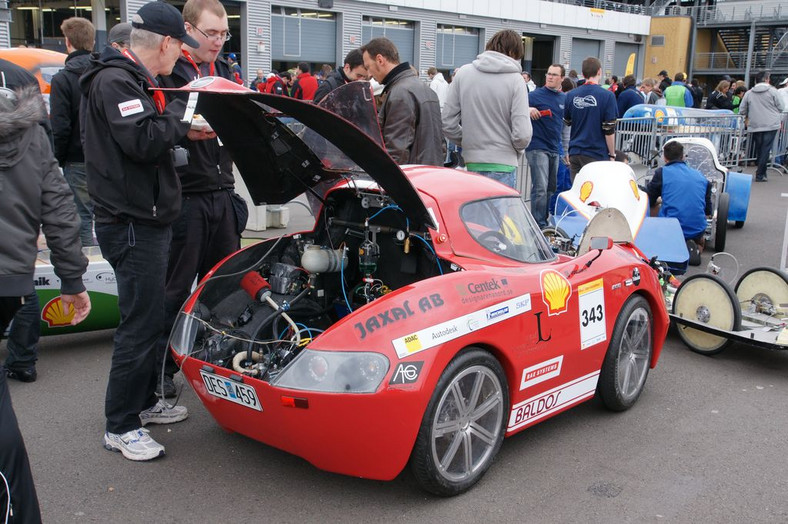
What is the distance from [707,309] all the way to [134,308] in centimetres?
411

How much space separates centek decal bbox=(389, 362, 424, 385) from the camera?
10.4ft

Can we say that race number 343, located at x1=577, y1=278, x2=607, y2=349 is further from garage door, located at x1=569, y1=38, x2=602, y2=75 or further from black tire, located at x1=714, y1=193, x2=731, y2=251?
garage door, located at x1=569, y1=38, x2=602, y2=75

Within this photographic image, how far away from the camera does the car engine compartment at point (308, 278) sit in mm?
3918

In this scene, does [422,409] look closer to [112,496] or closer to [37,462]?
[112,496]

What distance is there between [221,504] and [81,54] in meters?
4.22

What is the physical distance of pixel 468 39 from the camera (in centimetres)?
3647

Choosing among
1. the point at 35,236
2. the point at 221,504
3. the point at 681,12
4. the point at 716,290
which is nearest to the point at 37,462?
the point at 221,504

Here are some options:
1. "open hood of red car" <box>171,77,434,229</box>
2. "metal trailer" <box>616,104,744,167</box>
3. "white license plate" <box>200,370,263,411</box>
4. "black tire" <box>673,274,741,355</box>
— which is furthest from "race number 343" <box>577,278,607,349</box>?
"metal trailer" <box>616,104,744,167</box>

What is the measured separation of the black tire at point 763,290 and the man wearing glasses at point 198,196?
4051 millimetres

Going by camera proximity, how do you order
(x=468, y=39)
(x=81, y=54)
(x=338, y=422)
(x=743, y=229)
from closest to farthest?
1. (x=338, y=422)
2. (x=81, y=54)
3. (x=743, y=229)
4. (x=468, y=39)

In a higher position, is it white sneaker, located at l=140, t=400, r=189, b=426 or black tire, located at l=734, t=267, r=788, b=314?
black tire, located at l=734, t=267, r=788, b=314

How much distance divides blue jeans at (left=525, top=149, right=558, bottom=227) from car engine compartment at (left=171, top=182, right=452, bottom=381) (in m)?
Answer: 4.74

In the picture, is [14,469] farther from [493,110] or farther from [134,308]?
[493,110]

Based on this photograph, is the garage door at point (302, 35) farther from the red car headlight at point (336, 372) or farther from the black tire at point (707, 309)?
the red car headlight at point (336, 372)
